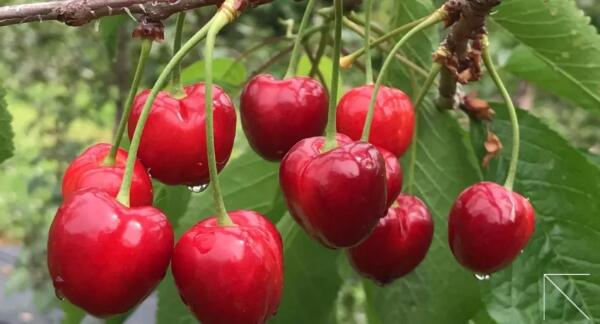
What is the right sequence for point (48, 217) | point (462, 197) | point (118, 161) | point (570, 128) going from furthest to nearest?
point (570, 128) < point (48, 217) < point (462, 197) < point (118, 161)

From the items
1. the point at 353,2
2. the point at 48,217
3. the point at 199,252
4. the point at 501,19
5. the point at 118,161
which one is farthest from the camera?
the point at 48,217

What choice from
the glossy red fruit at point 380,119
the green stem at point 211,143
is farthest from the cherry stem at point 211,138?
the glossy red fruit at point 380,119

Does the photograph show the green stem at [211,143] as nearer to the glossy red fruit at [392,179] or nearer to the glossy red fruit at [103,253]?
the glossy red fruit at [103,253]

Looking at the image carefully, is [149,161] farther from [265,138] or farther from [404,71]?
[404,71]

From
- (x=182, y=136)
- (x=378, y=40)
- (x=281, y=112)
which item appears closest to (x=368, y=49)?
(x=378, y=40)

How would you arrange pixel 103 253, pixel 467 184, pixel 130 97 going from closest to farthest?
pixel 103 253, pixel 130 97, pixel 467 184

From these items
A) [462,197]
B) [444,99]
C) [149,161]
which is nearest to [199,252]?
[149,161]

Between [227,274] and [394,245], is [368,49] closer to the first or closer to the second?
[394,245]
